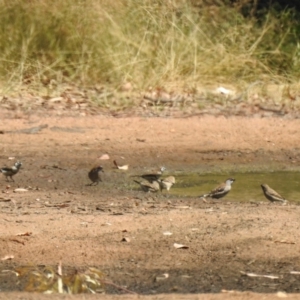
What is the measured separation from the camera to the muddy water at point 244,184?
10.5m

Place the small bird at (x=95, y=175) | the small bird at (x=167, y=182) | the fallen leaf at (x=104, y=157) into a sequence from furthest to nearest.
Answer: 1. the fallen leaf at (x=104, y=157)
2. the small bird at (x=95, y=175)
3. the small bird at (x=167, y=182)

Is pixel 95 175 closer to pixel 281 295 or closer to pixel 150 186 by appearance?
pixel 150 186

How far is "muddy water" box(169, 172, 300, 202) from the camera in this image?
415 inches

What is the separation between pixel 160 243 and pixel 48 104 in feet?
25.2

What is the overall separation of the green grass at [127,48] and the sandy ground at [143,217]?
212 centimetres

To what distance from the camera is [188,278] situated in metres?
6.87

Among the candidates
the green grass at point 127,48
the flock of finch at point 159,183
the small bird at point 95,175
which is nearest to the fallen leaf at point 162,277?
the flock of finch at point 159,183

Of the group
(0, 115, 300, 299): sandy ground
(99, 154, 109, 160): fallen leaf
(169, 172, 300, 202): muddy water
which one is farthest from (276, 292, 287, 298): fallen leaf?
(99, 154, 109, 160): fallen leaf

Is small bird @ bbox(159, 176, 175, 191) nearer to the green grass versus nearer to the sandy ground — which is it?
the sandy ground

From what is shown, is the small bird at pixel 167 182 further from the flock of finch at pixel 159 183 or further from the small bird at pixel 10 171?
the small bird at pixel 10 171

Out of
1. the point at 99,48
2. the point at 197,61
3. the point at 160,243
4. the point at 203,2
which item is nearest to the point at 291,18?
the point at 203,2

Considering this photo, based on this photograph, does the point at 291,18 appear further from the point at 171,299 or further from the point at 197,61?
the point at 171,299

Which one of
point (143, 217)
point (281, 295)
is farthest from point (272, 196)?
point (281, 295)

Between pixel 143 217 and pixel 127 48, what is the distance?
799cm
